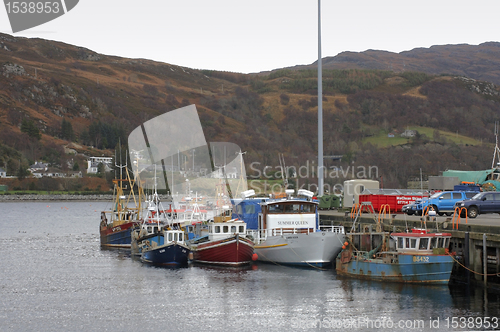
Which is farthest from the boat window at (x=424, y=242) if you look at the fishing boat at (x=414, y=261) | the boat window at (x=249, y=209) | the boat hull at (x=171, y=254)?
the boat window at (x=249, y=209)

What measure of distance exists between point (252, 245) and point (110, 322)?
18.8 m

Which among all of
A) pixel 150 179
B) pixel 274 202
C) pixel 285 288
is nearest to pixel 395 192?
pixel 274 202

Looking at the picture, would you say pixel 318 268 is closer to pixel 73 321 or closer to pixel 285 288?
pixel 285 288

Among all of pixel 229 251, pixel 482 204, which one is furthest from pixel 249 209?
pixel 482 204

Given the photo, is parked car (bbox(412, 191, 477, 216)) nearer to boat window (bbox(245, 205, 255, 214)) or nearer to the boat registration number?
the boat registration number

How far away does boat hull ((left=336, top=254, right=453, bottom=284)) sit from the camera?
111 ft

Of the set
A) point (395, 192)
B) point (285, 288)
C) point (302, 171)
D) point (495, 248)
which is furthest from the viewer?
point (302, 171)

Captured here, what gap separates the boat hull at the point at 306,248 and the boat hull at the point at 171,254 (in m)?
6.76

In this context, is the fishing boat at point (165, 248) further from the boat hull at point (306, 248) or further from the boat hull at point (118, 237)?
the boat hull at point (118, 237)

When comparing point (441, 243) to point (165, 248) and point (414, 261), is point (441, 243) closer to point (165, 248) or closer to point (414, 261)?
point (414, 261)

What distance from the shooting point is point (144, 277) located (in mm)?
42625

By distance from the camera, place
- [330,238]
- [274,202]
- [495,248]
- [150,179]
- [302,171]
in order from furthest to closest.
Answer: [302,171], [150,179], [274,202], [330,238], [495,248]

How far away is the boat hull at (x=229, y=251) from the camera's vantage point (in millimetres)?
45500

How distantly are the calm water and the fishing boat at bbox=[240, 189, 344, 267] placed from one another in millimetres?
1176
